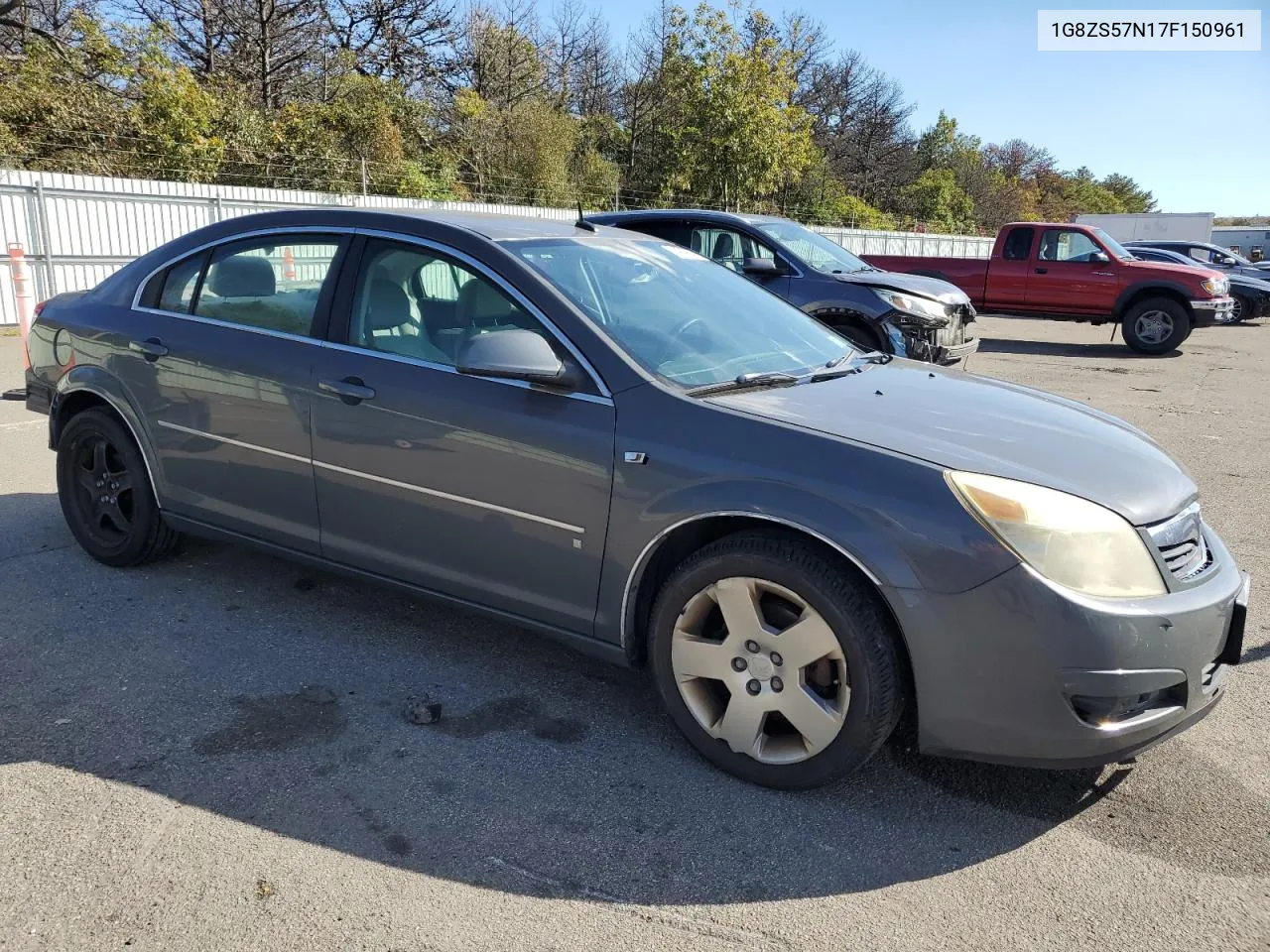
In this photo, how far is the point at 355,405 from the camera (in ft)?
11.6

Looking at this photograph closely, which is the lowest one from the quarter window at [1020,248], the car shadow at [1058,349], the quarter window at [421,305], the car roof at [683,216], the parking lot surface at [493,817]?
the car shadow at [1058,349]

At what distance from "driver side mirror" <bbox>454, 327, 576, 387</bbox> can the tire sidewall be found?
2.01 metres

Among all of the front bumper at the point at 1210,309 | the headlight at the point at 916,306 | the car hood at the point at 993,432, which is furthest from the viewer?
the front bumper at the point at 1210,309

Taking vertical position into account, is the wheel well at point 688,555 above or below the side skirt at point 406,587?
above

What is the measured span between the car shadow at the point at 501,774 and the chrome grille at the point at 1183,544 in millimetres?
711

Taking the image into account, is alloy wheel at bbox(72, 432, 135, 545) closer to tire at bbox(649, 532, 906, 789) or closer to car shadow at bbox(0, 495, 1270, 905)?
car shadow at bbox(0, 495, 1270, 905)

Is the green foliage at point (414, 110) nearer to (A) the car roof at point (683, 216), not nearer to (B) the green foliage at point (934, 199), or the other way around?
(B) the green foliage at point (934, 199)

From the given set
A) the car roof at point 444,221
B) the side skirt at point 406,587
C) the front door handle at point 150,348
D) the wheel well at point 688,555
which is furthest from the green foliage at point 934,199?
the wheel well at point 688,555

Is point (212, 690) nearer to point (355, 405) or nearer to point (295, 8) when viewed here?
point (355, 405)

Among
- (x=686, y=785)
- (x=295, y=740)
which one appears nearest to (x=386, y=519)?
(x=295, y=740)

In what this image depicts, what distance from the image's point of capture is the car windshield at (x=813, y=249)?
31.9 ft

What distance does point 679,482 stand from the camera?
2.94 metres

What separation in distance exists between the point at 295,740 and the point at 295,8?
3116cm

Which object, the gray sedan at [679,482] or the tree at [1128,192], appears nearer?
the gray sedan at [679,482]
